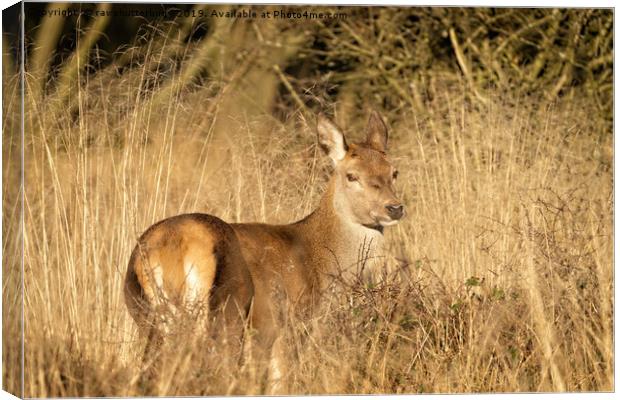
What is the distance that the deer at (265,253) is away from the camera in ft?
19.3

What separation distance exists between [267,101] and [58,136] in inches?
205

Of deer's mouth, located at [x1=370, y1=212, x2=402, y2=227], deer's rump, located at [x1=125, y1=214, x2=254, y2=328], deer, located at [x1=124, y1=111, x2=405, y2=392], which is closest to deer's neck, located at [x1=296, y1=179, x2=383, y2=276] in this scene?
deer, located at [x1=124, y1=111, x2=405, y2=392]

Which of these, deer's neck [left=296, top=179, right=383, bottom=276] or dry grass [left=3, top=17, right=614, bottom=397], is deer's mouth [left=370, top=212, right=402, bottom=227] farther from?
dry grass [left=3, top=17, right=614, bottom=397]

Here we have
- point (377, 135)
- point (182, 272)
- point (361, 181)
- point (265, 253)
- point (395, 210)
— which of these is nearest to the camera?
point (182, 272)

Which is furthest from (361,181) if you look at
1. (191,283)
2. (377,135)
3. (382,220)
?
(191,283)

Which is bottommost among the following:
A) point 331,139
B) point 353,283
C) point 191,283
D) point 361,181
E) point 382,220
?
point 353,283

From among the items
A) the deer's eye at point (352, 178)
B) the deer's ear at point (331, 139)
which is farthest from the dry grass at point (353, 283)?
the deer's ear at point (331, 139)

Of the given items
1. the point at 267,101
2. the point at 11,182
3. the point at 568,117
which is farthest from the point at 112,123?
the point at 267,101

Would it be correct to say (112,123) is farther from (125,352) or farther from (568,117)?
(568,117)

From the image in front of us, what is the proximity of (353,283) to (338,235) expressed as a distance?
1.44 feet

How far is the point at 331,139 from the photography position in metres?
7.18

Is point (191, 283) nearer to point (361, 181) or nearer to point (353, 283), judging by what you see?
point (353, 283)

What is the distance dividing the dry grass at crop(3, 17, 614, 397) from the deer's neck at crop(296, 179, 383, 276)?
0.18 meters

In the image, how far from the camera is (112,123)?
747 centimetres
